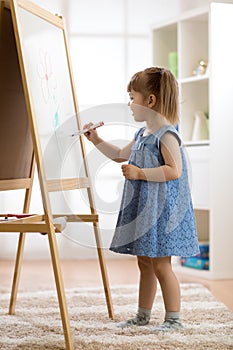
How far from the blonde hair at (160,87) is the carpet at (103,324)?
77cm

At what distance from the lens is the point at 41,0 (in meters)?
4.44

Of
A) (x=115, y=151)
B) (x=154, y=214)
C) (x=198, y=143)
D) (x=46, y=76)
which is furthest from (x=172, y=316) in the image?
(x=198, y=143)

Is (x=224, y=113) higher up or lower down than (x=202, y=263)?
higher up

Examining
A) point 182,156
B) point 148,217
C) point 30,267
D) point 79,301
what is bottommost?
point 30,267

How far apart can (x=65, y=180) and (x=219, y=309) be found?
Result: 901 mm

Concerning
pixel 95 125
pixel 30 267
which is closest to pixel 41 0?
pixel 30 267

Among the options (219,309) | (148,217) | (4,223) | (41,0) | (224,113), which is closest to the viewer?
(4,223)

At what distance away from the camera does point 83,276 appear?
3.79 meters

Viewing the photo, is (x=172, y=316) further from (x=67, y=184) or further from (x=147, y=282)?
(x=67, y=184)

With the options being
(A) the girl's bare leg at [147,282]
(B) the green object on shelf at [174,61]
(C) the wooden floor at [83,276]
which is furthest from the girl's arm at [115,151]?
(B) the green object on shelf at [174,61]

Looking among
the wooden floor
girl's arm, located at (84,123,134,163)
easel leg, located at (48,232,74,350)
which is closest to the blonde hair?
girl's arm, located at (84,123,134,163)

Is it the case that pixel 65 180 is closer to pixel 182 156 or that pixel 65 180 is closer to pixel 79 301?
pixel 182 156

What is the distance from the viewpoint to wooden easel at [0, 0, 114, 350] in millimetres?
2043

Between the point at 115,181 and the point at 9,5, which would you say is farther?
the point at 115,181
